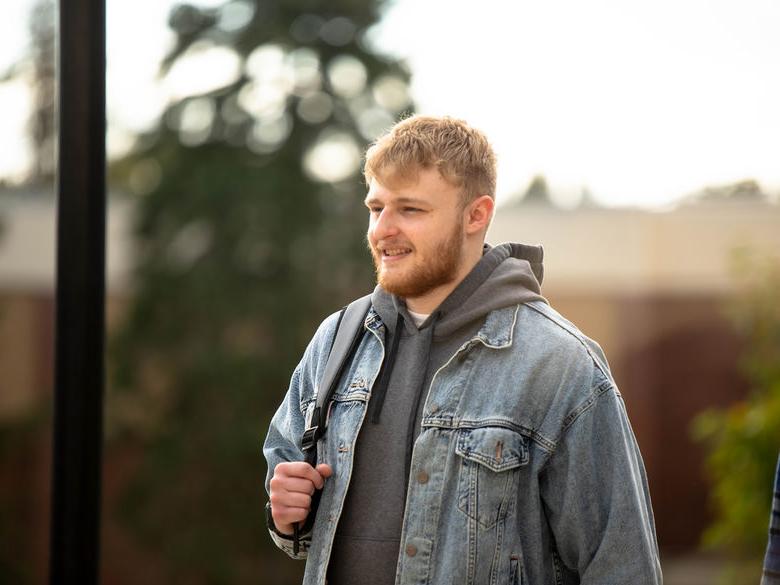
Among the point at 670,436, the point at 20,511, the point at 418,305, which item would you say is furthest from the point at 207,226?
the point at 418,305

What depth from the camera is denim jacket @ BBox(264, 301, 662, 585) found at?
145 centimetres

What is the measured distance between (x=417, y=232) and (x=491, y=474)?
0.37 m

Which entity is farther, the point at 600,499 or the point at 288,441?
the point at 288,441

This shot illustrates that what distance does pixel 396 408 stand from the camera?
5.18 feet

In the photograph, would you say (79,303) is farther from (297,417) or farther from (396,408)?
(396,408)

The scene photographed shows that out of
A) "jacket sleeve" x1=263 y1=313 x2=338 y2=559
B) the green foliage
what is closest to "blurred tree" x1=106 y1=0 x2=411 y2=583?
the green foliage

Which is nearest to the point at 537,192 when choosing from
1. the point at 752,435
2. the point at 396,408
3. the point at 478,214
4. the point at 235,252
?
the point at 235,252

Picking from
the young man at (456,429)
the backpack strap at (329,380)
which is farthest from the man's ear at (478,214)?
the backpack strap at (329,380)

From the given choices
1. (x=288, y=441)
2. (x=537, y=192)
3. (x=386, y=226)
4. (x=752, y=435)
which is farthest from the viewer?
(x=537, y=192)

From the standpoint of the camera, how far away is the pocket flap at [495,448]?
1.47 metres

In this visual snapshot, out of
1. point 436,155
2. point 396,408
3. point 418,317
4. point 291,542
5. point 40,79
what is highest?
point 40,79

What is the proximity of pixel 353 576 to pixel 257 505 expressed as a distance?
259 inches

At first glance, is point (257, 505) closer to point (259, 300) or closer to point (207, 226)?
point (259, 300)

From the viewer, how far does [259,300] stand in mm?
→ 7906
